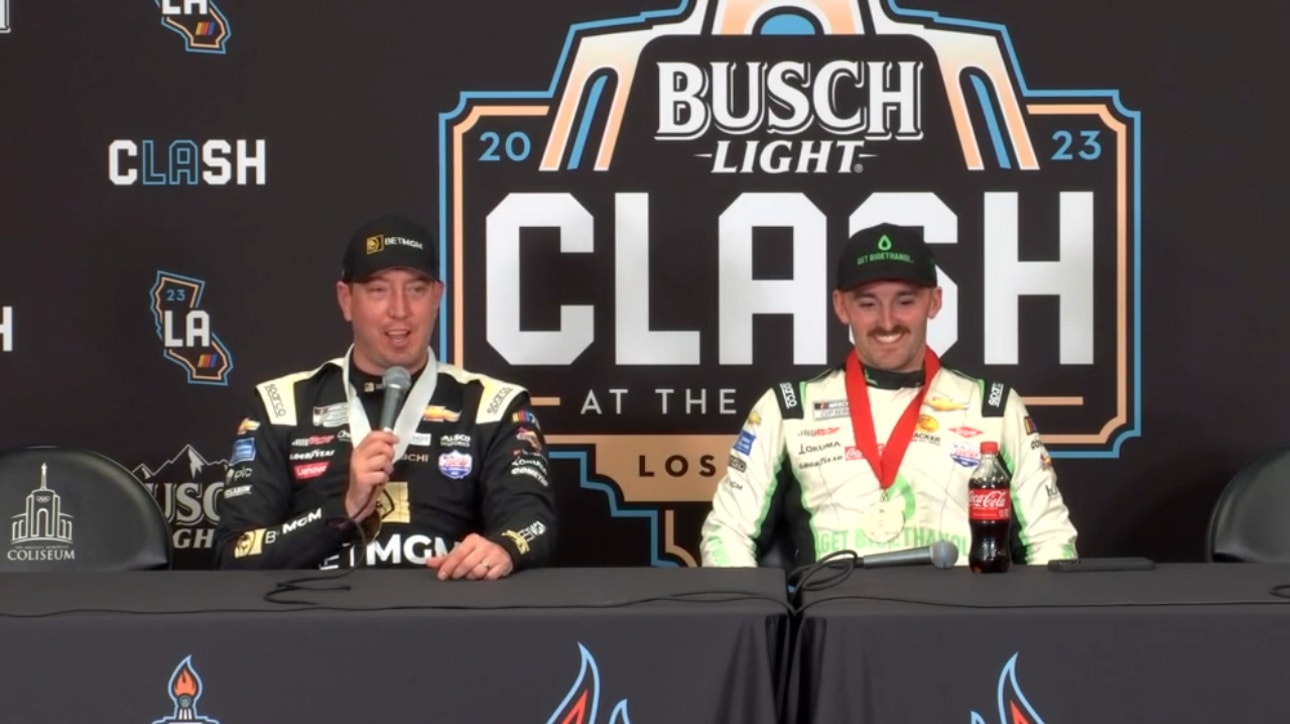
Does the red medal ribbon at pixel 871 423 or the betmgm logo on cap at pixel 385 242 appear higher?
the betmgm logo on cap at pixel 385 242

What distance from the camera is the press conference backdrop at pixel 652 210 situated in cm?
352

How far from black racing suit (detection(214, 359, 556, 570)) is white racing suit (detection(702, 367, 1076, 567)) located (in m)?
0.42

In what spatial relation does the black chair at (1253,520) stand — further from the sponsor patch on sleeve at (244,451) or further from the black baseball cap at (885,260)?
the sponsor patch on sleeve at (244,451)

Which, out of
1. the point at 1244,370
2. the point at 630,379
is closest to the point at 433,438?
the point at 630,379

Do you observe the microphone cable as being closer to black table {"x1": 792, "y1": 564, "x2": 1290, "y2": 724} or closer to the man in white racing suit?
black table {"x1": 792, "y1": 564, "x2": 1290, "y2": 724}

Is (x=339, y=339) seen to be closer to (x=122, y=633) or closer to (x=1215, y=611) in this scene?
(x=122, y=633)

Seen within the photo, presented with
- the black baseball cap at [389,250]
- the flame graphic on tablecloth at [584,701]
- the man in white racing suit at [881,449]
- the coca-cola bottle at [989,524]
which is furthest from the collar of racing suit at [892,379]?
the flame graphic on tablecloth at [584,701]

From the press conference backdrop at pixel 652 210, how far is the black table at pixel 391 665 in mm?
1575

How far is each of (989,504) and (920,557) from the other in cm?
14

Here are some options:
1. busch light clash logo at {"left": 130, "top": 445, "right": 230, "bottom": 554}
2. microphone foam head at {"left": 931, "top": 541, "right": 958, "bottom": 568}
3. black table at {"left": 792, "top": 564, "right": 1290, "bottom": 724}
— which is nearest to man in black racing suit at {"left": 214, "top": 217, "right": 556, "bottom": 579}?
busch light clash logo at {"left": 130, "top": 445, "right": 230, "bottom": 554}

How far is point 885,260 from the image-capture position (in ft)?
9.98

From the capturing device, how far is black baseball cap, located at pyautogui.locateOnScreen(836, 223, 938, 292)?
9.95 feet

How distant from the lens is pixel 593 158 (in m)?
3.56

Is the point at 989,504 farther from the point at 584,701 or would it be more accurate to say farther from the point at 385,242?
the point at 385,242
